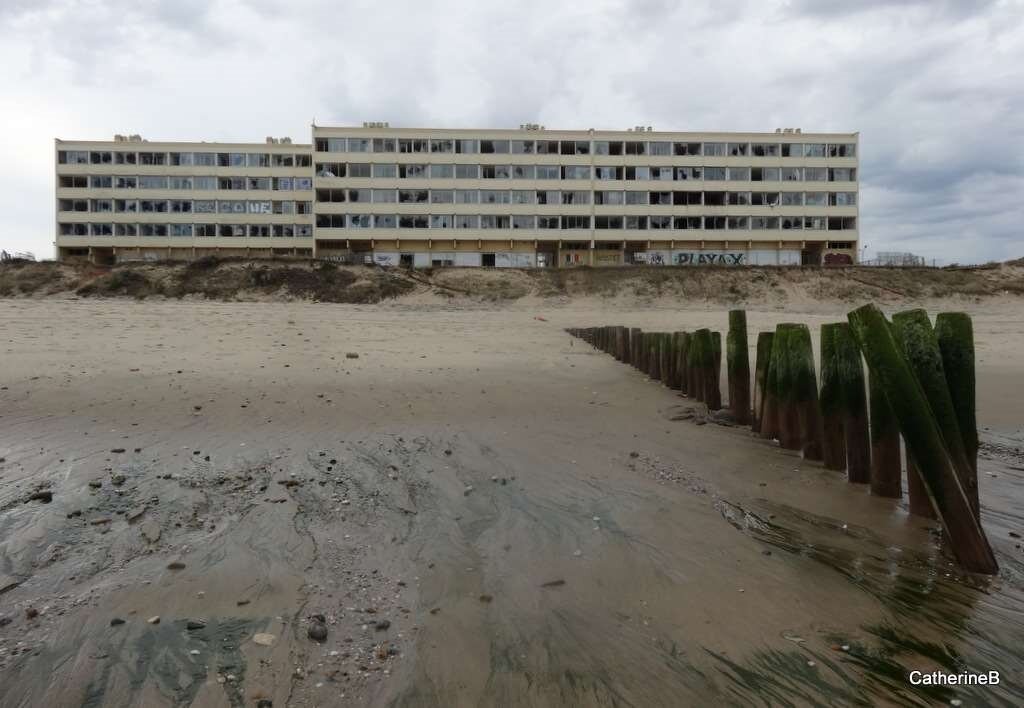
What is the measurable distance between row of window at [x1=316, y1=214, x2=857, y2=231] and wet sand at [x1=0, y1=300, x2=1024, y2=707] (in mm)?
62965

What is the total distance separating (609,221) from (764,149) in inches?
800

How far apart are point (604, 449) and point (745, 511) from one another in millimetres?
2235

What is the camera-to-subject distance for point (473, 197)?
7144cm

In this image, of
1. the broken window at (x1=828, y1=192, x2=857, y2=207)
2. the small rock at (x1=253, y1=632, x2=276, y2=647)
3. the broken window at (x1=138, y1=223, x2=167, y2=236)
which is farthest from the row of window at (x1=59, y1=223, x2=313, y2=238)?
the small rock at (x1=253, y1=632, x2=276, y2=647)

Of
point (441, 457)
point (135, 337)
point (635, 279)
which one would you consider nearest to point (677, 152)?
point (635, 279)

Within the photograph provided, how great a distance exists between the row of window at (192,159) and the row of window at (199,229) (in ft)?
23.5

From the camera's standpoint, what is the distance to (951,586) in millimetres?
4566

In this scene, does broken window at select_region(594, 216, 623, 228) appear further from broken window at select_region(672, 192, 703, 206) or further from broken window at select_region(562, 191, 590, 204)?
broken window at select_region(672, 192, 703, 206)

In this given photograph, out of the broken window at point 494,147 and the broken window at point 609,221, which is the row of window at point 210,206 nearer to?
the broken window at point 494,147

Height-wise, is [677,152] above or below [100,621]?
above

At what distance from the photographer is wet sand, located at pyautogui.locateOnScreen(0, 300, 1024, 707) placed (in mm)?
3316

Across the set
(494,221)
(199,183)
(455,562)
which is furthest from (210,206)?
(455,562)

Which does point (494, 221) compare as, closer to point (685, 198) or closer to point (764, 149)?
point (685, 198)

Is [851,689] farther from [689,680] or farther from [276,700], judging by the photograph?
[276,700]
